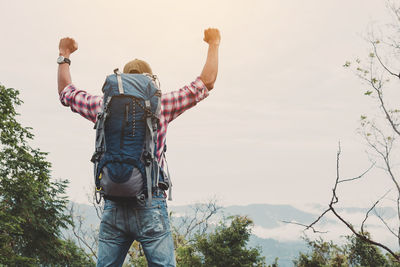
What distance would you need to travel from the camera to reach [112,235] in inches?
87.9

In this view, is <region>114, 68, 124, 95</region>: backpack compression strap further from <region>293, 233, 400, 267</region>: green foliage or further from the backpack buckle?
<region>293, 233, 400, 267</region>: green foliage

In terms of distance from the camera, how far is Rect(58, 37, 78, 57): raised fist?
2734 millimetres

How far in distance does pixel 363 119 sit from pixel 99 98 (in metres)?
29.3

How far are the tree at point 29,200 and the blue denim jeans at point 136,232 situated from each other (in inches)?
550

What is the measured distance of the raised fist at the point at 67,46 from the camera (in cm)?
273

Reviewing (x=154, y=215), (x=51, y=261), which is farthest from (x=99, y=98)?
(x=51, y=261)

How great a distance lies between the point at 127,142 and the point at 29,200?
17203 mm

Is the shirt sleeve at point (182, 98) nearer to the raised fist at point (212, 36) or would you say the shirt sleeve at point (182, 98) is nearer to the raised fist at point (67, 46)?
the raised fist at point (212, 36)


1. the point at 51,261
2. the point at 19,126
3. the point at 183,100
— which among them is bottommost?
the point at 51,261

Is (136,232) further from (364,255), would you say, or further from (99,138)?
(364,255)

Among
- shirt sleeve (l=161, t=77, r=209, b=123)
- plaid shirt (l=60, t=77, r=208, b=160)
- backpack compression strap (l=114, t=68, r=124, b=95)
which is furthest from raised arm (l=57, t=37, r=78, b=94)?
shirt sleeve (l=161, t=77, r=209, b=123)

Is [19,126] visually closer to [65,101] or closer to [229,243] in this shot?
[229,243]

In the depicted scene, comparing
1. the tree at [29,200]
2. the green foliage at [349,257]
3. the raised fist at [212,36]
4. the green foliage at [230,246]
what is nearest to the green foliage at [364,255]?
the green foliage at [349,257]

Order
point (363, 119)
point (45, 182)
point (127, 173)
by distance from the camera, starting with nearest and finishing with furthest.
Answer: point (127, 173) < point (45, 182) < point (363, 119)
